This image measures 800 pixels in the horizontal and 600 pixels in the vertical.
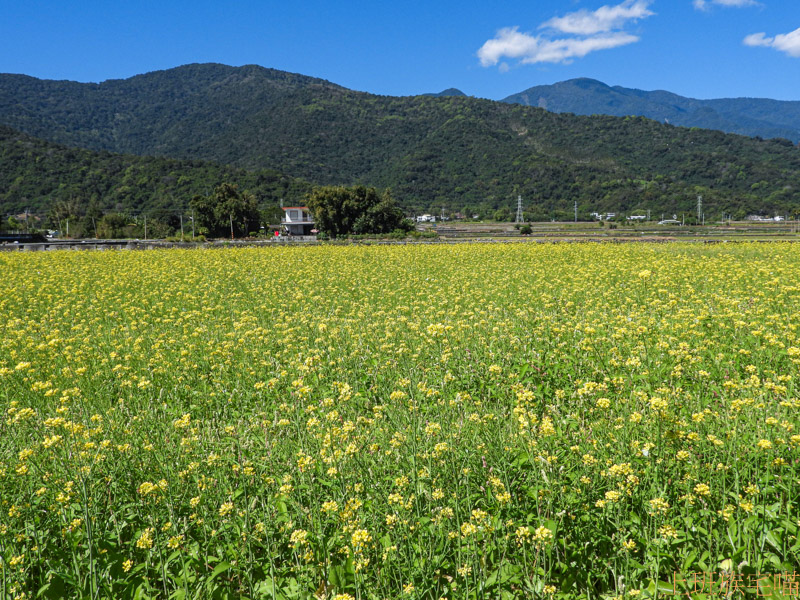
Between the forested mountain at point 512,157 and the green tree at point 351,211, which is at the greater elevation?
the forested mountain at point 512,157

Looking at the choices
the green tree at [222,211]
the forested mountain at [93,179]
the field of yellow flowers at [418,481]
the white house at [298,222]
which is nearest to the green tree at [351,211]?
the green tree at [222,211]

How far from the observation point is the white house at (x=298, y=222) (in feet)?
259

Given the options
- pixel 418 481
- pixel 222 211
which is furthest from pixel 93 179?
pixel 418 481

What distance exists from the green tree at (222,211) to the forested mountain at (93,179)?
974 inches

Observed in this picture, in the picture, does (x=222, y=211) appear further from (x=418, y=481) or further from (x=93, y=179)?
(x=418, y=481)

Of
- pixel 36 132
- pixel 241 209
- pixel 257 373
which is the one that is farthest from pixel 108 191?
pixel 36 132

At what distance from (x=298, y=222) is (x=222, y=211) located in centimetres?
2071

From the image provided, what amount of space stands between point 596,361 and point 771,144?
7227 inches

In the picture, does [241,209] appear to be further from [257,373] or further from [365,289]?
[257,373]

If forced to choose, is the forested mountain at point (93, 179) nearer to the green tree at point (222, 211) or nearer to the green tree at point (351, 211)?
the green tree at point (222, 211)

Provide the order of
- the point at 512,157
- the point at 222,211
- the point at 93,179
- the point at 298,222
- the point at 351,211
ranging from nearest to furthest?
the point at 351,211 < the point at 222,211 < the point at 298,222 < the point at 93,179 < the point at 512,157

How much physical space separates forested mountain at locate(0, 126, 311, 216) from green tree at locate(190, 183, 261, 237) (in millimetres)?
24751

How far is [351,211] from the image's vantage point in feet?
176

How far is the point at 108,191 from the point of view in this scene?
291 ft
